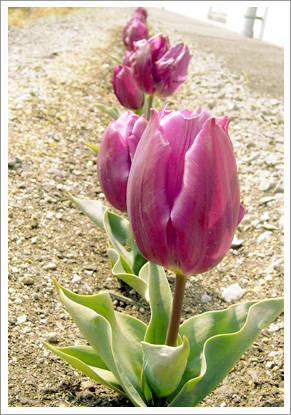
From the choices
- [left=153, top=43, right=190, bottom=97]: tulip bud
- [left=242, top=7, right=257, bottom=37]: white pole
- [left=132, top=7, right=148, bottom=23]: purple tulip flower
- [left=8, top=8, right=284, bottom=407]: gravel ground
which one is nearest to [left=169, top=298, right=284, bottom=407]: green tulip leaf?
[left=8, top=8, right=284, bottom=407]: gravel ground

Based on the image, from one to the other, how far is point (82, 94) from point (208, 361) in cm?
347

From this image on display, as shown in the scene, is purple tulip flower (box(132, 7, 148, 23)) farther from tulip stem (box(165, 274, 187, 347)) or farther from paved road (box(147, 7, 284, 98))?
tulip stem (box(165, 274, 187, 347))

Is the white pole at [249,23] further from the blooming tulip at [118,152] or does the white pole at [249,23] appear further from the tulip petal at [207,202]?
the tulip petal at [207,202]

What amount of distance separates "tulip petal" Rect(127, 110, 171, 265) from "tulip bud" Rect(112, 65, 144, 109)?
1.85 meters

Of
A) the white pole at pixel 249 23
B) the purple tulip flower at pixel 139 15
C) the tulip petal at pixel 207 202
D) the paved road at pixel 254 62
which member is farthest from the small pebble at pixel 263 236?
the white pole at pixel 249 23

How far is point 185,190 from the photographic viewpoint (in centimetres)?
95

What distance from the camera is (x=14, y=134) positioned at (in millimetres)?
3209

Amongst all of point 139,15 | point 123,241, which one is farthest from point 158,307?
point 139,15

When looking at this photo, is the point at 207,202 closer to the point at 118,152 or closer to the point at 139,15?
the point at 118,152

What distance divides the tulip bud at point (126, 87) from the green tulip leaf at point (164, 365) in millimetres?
1897

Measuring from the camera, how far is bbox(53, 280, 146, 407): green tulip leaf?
1.23m

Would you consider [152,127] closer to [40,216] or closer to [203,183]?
[203,183]

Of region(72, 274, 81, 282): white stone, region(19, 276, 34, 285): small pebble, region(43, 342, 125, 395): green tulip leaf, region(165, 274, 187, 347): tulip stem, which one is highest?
region(165, 274, 187, 347): tulip stem

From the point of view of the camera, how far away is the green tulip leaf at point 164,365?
3.70 feet
